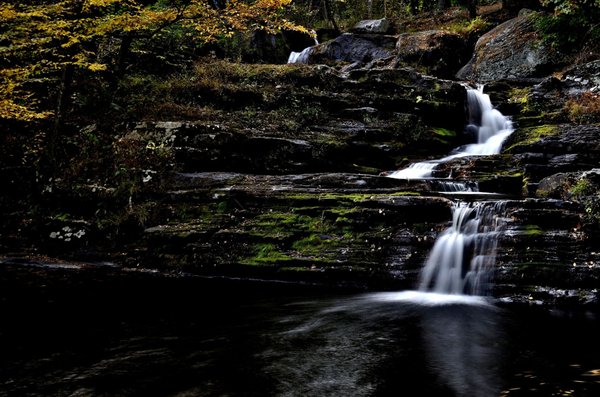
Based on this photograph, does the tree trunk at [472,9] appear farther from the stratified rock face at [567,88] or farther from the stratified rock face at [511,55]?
the stratified rock face at [567,88]

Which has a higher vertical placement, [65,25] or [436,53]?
[436,53]

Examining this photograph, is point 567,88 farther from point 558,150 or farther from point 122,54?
point 122,54

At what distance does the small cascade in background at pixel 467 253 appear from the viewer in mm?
6974

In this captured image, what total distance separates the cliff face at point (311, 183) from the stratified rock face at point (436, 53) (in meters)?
5.10

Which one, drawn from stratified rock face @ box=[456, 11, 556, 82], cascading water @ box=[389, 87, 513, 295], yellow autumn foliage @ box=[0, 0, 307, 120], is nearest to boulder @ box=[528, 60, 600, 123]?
stratified rock face @ box=[456, 11, 556, 82]

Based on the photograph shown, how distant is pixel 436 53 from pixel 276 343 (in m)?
18.4

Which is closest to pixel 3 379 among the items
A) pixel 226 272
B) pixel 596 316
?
pixel 226 272

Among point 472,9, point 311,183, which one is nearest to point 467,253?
point 311,183

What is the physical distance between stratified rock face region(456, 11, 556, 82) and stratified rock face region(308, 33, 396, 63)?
4.54 meters

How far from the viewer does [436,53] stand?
1989cm

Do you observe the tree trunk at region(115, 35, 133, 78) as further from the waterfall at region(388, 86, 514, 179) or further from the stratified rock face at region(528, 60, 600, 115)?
the stratified rock face at region(528, 60, 600, 115)

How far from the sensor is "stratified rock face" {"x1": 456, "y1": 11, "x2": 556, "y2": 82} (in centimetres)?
1719

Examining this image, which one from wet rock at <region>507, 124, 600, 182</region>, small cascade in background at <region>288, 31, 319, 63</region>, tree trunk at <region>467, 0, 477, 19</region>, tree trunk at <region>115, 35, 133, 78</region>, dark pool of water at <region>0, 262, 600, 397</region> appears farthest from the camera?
tree trunk at <region>467, 0, 477, 19</region>

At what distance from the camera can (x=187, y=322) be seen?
5.81 metres
